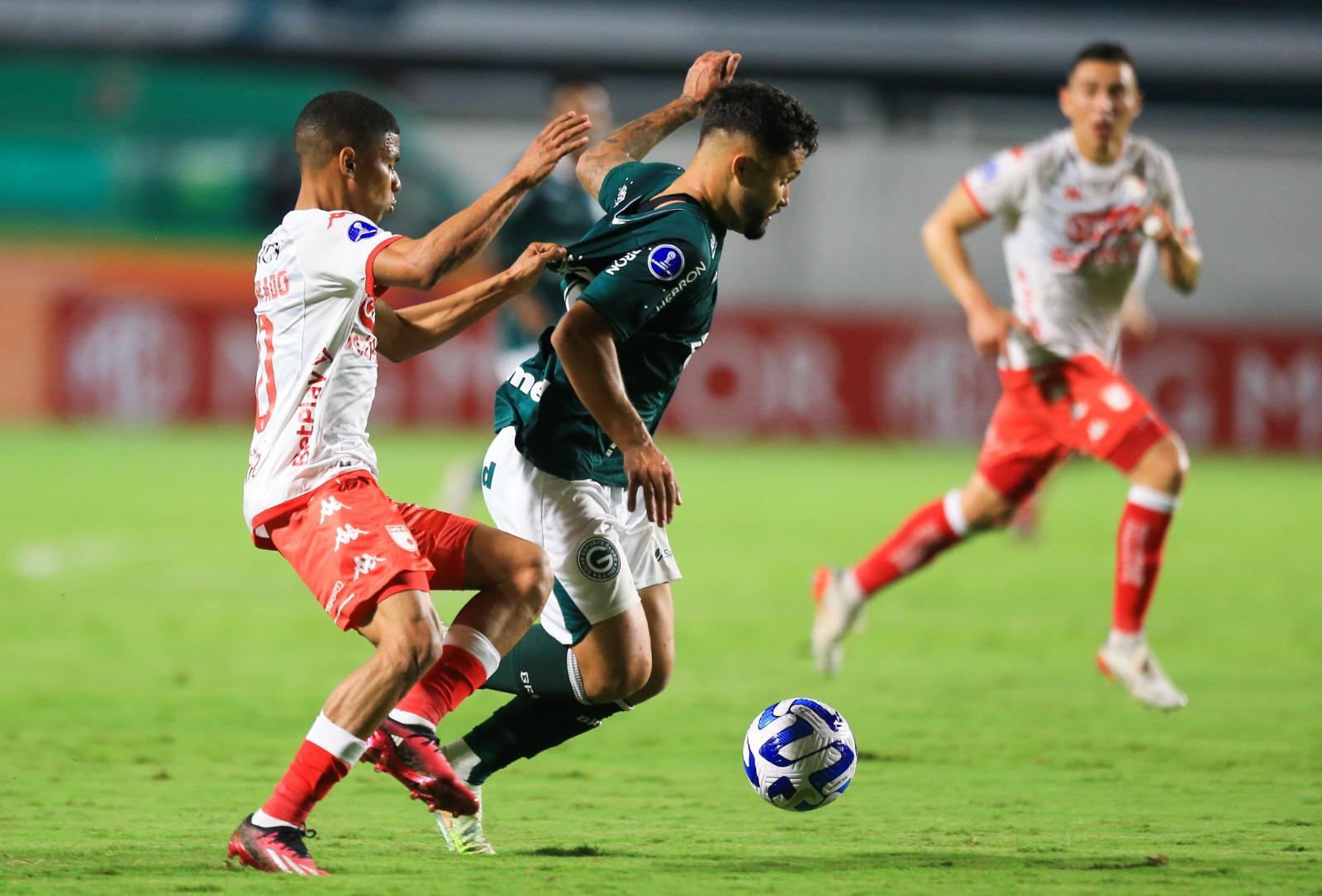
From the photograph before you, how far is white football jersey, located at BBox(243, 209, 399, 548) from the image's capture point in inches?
169

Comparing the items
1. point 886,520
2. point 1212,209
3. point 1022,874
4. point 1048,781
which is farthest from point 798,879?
point 1212,209

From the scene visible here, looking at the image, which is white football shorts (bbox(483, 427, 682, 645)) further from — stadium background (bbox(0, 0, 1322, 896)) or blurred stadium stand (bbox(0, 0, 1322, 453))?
blurred stadium stand (bbox(0, 0, 1322, 453))

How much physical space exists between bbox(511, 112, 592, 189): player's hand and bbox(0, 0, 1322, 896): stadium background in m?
1.60

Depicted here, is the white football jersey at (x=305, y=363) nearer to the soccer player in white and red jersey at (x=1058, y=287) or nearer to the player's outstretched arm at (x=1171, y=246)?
the soccer player in white and red jersey at (x=1058, y=287)

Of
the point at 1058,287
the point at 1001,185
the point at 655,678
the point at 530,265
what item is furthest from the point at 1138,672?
the point at 530,265

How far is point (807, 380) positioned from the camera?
2066cm

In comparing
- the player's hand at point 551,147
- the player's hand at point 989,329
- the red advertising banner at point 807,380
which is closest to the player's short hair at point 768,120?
the player's hand at point 551,147

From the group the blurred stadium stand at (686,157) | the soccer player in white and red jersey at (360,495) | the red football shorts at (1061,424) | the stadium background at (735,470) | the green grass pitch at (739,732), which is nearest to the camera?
the soccer player in white and red jersey at (360,495)

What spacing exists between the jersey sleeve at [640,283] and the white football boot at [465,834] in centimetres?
122

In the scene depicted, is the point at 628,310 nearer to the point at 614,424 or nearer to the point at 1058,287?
the point at 614,424

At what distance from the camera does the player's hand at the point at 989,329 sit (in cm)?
657

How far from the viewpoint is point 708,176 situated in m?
4.65

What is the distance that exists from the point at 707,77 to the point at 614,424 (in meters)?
1.39

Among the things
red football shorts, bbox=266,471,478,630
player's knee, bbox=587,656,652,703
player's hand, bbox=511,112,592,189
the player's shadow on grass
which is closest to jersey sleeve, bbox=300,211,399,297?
player's hand, bbox=511,112,592,189
